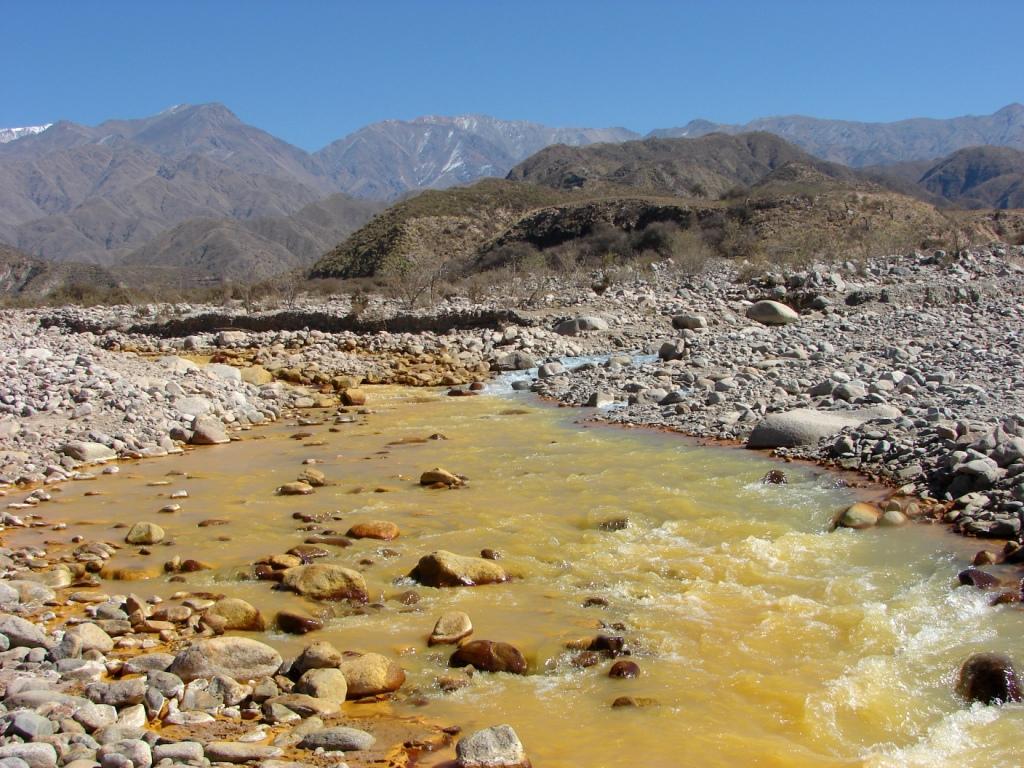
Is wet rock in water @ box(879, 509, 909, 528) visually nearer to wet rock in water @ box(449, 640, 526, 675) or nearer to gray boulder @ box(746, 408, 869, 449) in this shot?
gray boulder @ box(746, 408, 869, 449)

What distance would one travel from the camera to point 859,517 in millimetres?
7633

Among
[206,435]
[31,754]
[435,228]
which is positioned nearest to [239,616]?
[31,754]

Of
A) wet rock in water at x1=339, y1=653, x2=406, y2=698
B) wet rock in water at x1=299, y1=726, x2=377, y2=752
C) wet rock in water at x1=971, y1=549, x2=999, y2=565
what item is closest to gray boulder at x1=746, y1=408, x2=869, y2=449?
wet rock in water at x1=971, y1=549, x2=999, y2=565

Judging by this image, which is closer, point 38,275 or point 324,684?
point 324,684

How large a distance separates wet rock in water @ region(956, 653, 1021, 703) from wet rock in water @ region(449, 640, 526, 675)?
247 cm

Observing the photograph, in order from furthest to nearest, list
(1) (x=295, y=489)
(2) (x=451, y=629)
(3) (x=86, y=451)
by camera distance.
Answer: (3) (x=86, y=451) < (1) (x=295, y=489) < (2) (x=451, y=629)

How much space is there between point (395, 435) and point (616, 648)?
27.1 feet

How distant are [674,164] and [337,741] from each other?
102979mm

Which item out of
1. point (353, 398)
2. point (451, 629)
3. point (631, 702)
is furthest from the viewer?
point (353, 398)

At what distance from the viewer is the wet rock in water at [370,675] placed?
477cm

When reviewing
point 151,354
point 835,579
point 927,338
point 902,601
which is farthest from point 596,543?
point 151,354

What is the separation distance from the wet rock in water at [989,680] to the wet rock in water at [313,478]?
6.93 metres

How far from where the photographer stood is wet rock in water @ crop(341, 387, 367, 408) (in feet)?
53.7

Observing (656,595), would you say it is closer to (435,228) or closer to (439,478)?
(439,478)
